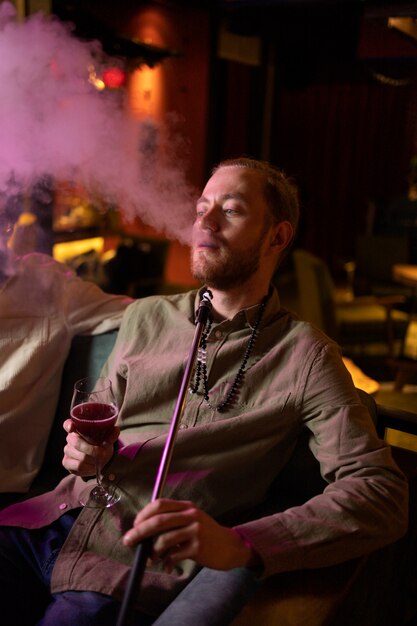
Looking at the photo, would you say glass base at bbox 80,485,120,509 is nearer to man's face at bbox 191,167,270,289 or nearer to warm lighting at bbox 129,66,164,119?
man's face at bbox 191,167,270,289

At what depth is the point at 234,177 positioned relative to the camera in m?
1.59

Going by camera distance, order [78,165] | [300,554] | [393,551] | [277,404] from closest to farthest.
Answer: [300,554] → [277,404] → [393,551] → [78,165]

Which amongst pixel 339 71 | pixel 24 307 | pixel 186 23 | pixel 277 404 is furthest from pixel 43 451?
pixel 339 71

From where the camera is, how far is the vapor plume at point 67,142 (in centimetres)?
209

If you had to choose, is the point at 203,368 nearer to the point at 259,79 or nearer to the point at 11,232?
the point at 11,232

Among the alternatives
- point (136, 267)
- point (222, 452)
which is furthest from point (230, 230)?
point (136, 267)

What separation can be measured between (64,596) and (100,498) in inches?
9.0

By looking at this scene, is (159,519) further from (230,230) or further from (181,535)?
(230,230)

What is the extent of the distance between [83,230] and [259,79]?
126 inches

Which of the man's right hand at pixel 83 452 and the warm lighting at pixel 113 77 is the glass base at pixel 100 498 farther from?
the warm lighting at pixel 113 77

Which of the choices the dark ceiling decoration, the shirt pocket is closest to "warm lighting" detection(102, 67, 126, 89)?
the dark ceiling decoration

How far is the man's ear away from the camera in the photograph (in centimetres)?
166

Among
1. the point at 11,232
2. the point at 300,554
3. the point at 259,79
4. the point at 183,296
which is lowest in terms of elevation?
the point at 300,554

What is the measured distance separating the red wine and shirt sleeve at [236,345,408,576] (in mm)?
350
